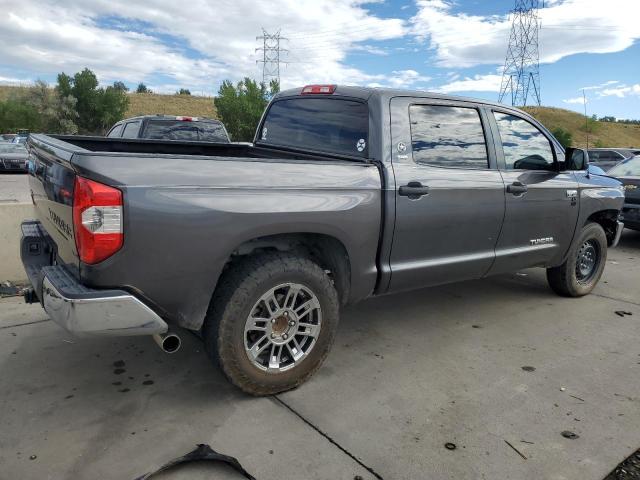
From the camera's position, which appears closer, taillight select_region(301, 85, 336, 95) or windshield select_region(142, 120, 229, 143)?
taillight select_region(301, 85, 336, 95)

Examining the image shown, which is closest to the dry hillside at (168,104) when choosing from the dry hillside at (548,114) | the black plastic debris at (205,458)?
the dry hillside at (548,114)

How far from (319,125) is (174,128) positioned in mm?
5769

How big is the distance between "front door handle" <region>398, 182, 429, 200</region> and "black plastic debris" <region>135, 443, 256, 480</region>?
6.37ft

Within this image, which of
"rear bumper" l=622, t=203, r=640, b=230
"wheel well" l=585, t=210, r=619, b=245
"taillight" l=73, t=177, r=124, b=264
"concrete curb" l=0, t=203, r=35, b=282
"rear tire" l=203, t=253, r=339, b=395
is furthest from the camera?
"rear bumper" l=622, t=203, r=640, b=230

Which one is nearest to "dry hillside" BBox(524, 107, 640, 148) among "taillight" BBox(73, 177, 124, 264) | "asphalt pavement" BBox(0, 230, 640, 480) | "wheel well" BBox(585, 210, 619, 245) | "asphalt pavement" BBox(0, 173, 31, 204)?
"asphalt pavement" BBox(0, 173, 31, 204)

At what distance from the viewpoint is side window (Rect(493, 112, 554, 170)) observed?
170 inches

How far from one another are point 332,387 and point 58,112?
194 feet

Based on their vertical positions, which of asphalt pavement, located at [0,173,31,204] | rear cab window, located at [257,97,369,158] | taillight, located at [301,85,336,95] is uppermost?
taillight, located at [301,85,336,95]

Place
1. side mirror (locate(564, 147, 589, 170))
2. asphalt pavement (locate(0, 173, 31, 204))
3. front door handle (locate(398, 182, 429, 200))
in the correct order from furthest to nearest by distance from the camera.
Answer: asphalt pavement (locate(0, 173, 31, 204)) → side mirror (locate(564, 147, 589, 170)) → front door handle (locate(398, 182, 429, 200))

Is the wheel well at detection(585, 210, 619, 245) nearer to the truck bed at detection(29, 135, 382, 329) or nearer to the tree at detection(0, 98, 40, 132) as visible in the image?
the truck bed at detection(29, 135, 382, 329)

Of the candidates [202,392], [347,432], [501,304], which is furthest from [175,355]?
[501,304]

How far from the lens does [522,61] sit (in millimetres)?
59000

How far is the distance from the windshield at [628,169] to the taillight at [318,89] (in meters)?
7.04

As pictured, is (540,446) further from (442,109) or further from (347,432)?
(442,109)
